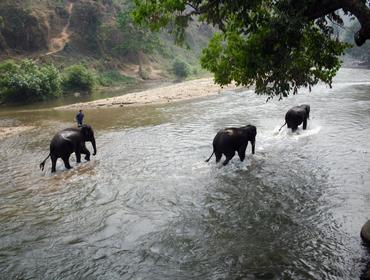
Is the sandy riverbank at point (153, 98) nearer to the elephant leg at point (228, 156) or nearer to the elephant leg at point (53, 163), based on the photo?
the elephant leg at point (53, 163)

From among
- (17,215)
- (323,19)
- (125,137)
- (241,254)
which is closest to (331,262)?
(241,254)

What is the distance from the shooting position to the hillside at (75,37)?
5084 centimetres

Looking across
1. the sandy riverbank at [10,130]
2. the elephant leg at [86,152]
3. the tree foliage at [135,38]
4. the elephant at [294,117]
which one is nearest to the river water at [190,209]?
the elephant leg at [86,152]

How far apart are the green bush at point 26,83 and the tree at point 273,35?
1160 inches

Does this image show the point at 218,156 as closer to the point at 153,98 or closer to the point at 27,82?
the point at 153,98

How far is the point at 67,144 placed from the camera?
14023mm

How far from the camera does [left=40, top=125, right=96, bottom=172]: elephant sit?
13.9 metres

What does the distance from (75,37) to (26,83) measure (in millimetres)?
25101

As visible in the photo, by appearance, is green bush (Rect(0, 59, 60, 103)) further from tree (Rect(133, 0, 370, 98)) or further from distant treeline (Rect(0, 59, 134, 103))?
tree (Rect(133, 0, 370, 98))

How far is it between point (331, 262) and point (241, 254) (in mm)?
1685

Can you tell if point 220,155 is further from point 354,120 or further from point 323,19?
point 354,120

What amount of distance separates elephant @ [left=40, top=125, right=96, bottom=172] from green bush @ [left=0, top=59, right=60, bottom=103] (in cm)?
2340

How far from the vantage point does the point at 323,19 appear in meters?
8.57

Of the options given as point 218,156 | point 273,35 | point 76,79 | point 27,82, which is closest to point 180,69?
point 76,79
